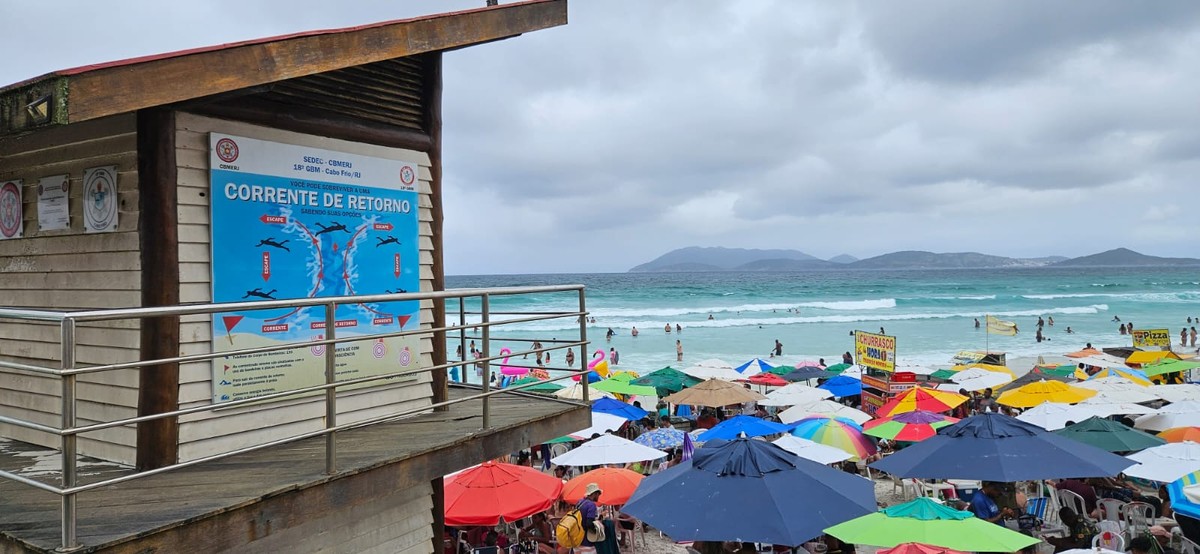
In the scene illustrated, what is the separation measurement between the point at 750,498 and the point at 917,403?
10845 millimetres

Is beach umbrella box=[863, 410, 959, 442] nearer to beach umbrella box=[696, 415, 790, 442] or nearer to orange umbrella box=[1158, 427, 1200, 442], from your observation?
beach umbrella box=[696, 415, 790, 442]

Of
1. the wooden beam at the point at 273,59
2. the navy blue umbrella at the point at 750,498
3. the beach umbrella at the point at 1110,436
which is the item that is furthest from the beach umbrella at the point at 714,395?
the wooden beam at the point at 273,59

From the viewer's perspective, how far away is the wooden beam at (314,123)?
5.36m

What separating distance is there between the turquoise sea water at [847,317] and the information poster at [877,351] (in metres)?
18.1

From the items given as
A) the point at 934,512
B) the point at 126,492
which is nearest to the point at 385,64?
the point at 126,492

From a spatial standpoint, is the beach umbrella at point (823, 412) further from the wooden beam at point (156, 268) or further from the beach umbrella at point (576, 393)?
the wooden beam at point (156, 268)

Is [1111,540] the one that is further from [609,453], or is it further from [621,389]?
[621,389]

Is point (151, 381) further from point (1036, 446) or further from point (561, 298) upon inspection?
point (561, 298)

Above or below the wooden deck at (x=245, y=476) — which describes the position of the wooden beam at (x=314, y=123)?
above

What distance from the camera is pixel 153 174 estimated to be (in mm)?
4926

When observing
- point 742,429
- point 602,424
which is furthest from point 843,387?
point 602,424

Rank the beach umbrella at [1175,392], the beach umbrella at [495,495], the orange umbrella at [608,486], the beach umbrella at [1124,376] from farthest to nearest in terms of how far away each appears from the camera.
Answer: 1. the beach umbrella at [1124,376]
2. the beach umbrella at [1175,392]
3. the orange umbrella at [608,486]
4. the beach umbrella at [495,495]

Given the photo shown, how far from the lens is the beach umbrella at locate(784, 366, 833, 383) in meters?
24.2

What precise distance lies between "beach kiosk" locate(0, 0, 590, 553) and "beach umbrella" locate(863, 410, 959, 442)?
28.6ft
